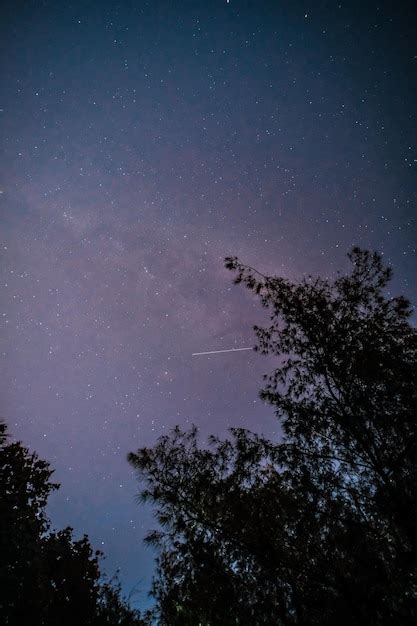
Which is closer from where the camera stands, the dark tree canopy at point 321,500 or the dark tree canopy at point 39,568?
the dark tree canopy at point 321,500

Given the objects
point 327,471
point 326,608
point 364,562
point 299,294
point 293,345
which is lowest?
point 326,608

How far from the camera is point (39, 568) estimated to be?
11.3 m

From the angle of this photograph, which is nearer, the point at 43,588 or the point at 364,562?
the point at 364,562

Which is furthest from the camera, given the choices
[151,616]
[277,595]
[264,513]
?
[151,616]

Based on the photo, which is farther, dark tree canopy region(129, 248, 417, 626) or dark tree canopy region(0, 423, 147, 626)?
dark tree canopy region(0, 423, 147, 626)

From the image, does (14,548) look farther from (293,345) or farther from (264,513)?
(293,345)

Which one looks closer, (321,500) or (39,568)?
(321,500)

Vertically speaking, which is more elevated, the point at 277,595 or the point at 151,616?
the point at 277,595

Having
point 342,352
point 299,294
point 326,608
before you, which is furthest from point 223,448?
point 299,294

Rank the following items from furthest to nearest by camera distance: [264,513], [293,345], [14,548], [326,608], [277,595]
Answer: [14,548] → [293,345] → [264,513] → [277,595] → [326,608]

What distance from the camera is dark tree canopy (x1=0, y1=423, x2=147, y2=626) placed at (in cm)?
1027

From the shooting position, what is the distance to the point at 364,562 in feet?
15.0

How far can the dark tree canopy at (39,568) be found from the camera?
10.3m

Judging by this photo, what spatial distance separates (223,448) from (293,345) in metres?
2.90
